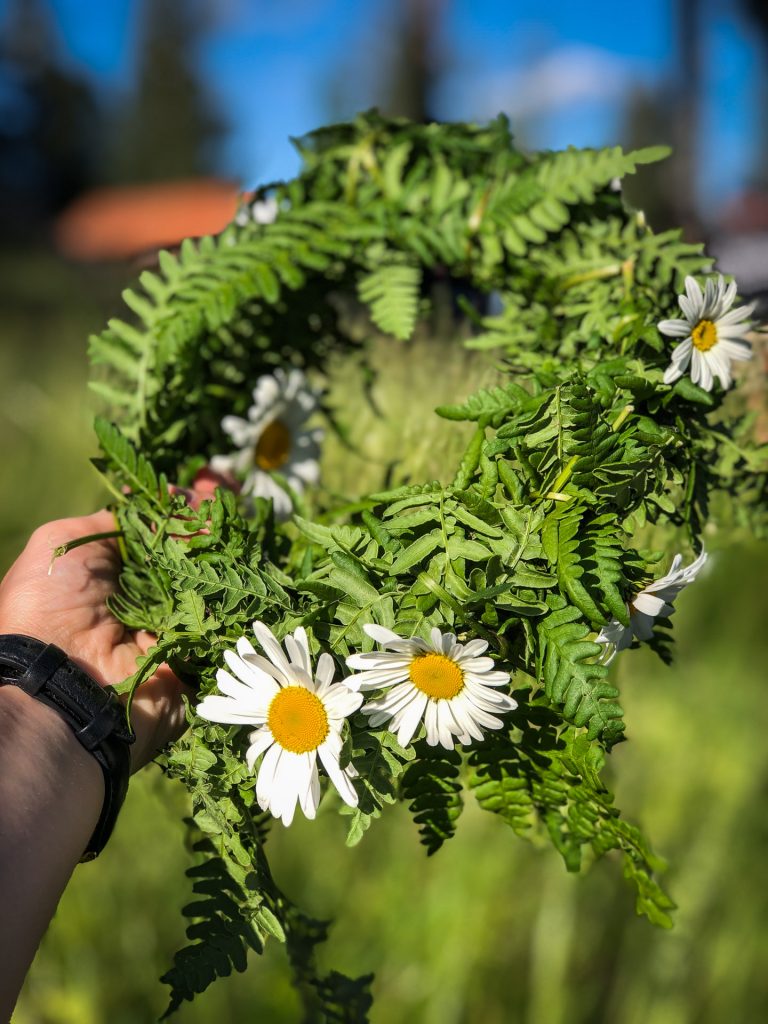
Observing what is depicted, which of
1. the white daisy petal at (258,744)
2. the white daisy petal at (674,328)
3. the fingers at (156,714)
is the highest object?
the white daisy petal at (674,328)

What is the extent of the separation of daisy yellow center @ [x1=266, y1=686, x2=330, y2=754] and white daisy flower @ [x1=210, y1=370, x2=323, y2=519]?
0.45 m

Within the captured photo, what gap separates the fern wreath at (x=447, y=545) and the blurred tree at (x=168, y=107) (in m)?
12.7

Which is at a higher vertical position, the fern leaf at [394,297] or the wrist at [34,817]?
the fern leaf at [394,297]

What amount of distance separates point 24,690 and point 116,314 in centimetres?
50

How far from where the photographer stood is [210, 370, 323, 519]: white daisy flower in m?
1.13

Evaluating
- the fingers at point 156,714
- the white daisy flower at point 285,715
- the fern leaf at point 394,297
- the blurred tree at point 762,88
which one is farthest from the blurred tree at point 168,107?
the white daisy flower at point 285,715

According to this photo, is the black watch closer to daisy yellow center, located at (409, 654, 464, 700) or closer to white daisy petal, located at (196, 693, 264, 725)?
white daisy petal, located at (196, 693, 264, 725)

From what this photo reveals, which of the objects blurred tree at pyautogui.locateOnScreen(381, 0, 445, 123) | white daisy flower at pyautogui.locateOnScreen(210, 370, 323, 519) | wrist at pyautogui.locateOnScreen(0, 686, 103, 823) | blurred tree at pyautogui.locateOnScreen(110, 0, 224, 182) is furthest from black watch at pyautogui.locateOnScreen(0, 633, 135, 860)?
blurred tree at pyautogui.locateOnScreen(110, 0, 224, 182)

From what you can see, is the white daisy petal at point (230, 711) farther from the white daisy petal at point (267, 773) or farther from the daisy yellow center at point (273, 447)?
the daisy yellow center at point (273, 447)

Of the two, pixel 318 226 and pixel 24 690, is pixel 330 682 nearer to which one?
pixel 24 690

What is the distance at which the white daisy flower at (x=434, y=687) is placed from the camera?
0.62 m

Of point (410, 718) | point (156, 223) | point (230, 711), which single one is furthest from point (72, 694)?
point (156, 223)

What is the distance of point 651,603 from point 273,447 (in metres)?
0.66

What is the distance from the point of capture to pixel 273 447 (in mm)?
1208
